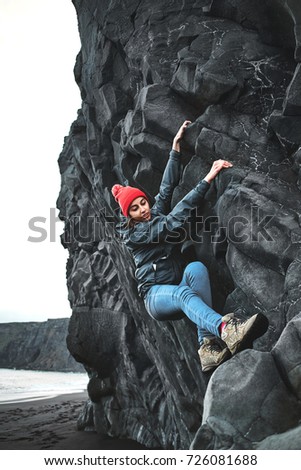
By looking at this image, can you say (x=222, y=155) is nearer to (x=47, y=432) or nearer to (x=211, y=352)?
(x=211, y=352)

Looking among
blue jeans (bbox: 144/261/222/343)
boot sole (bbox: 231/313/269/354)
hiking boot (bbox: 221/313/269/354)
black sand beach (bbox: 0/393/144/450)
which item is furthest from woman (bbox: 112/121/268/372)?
black sand beach (bbox: 0/393/144/450)

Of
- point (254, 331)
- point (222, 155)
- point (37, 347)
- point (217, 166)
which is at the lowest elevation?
point (37, 347)

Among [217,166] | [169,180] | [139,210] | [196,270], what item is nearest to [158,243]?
[139,210]

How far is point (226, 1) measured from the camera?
330 inches

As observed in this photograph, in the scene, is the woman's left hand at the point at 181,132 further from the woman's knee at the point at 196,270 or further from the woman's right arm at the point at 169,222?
the woman's knee at the point at 196,270

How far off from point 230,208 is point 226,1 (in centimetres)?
503

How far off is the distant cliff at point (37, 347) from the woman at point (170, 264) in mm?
83639

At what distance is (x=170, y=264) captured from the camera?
6859 mm

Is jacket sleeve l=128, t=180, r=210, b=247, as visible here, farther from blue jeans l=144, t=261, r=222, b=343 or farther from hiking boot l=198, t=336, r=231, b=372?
hiking boot l=198, t=336, r=231, b=372

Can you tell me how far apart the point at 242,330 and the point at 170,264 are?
7.99 feet

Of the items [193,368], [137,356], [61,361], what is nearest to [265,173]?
[193,368]

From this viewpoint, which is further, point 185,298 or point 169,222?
point 169,222

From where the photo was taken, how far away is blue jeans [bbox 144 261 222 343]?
5.54 m

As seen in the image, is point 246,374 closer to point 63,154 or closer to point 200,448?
point 200,448
